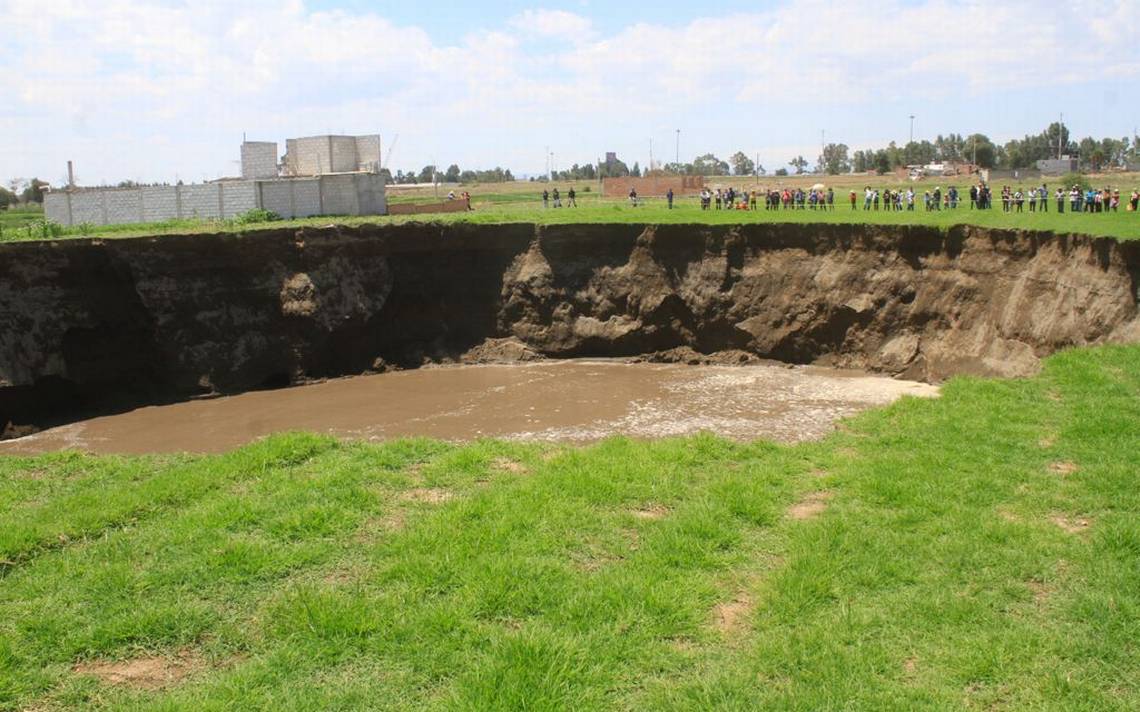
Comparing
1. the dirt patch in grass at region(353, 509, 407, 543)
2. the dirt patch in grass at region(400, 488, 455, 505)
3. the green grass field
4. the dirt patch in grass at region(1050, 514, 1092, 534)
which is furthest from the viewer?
the green grass field

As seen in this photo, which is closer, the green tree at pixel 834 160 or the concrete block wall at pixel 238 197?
the concrete block wall at pixel 238 197

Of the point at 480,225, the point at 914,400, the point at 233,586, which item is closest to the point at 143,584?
the point at 233,586

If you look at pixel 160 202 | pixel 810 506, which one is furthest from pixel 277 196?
pixel 810 506

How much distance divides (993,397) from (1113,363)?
245cm

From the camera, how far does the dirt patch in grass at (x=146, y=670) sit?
212 inches

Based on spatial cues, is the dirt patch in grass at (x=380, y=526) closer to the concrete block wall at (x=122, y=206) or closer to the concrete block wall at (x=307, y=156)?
the concrete block wall at (x=122, y=206)

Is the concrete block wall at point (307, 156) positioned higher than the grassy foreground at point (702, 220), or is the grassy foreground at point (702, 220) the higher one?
the concrete block wall at point (307, 156)

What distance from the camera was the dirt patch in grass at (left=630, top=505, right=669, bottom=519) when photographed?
7.86 m

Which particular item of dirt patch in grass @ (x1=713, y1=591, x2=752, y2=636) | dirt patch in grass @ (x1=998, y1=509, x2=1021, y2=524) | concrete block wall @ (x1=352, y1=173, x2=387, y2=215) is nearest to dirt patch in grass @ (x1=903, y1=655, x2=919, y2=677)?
dirt patch in grass @ (x1=713, y1=591, x2=752, y2=636)

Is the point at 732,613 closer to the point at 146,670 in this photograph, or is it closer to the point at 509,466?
the point at 146,670

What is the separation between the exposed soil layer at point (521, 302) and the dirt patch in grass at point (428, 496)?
13684mm

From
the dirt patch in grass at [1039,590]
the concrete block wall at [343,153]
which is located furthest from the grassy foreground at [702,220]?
the dirt patch in grass at [1039,590]

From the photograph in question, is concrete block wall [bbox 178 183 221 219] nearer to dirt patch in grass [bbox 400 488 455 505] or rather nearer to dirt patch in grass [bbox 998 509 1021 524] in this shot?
dirt patch in grass [bbox 400 488 455 505]

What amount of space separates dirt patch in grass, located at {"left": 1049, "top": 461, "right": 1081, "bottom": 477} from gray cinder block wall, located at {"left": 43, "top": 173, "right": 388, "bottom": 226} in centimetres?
2573
